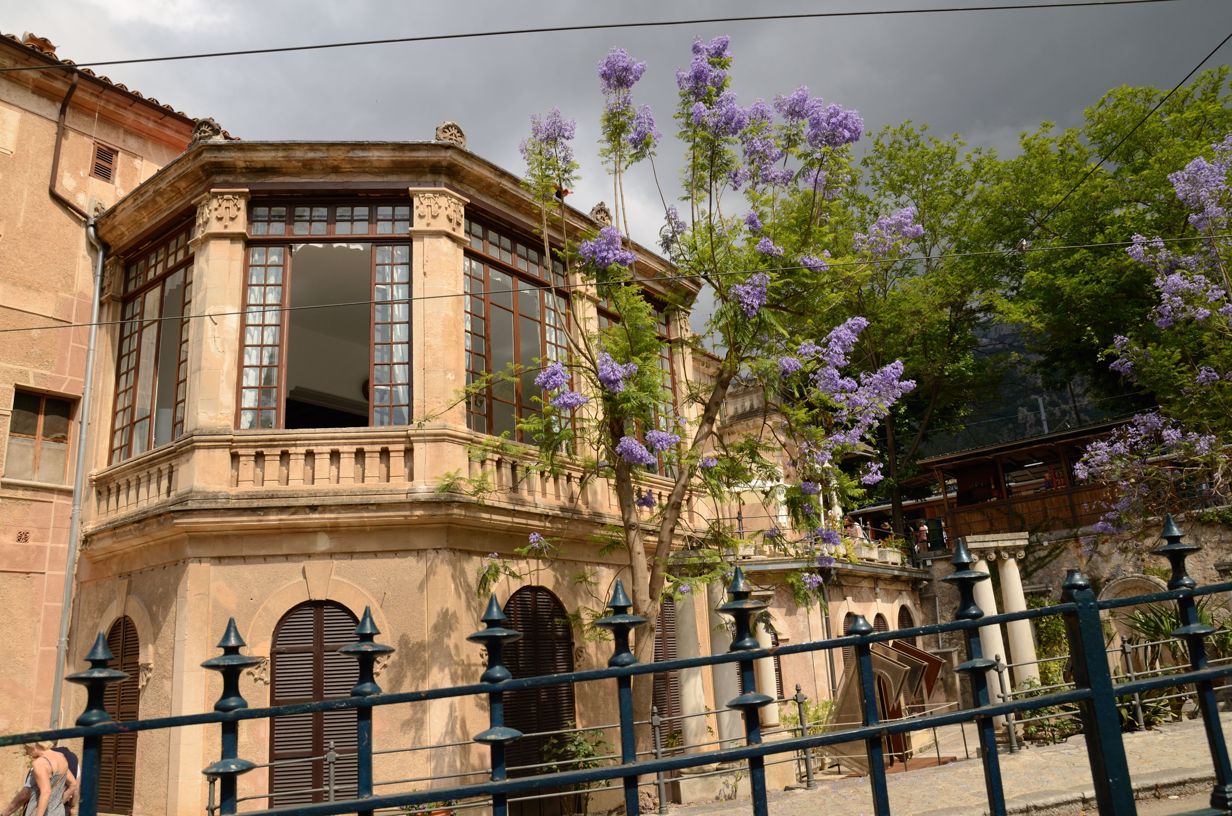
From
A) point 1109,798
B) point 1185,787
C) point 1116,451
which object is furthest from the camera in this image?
point 1116,451

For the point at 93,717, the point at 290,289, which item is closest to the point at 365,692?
the point at 93,717

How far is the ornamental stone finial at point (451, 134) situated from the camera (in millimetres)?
13141

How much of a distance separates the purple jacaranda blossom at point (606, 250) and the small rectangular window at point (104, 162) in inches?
346

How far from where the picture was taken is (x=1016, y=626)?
22469 mm

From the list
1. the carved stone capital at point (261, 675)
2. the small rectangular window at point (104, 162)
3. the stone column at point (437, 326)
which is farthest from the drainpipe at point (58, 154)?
the carved stone capital at point (261, 675)

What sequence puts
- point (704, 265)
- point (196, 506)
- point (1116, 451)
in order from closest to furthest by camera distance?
point (196, 506) < point (704, 265) < point (1116, 451)

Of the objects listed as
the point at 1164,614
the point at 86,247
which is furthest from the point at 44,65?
the point at 1164,614

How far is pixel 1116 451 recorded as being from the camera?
66.5 feet

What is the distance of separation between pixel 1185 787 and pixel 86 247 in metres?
15.7

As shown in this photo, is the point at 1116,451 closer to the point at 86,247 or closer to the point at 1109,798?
the point at 1109,798

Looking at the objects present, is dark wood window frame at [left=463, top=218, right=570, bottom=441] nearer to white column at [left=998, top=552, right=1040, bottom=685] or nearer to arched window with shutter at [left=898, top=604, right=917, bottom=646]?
white column at [left=998, top=552, right=1040, bottom=685]

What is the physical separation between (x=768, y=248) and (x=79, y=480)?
10473 mm

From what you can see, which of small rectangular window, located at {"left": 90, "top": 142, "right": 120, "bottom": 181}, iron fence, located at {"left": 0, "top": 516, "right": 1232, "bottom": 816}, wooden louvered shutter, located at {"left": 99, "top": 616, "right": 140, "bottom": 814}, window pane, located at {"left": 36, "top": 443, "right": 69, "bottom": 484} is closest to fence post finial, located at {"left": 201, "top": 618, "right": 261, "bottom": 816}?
iron fence, located at {"left": 0, "top": 516, "right": 1232, "bottom": 816}

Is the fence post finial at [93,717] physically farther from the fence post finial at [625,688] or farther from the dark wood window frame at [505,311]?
the dark wood window frame at [505,311]
